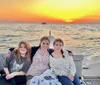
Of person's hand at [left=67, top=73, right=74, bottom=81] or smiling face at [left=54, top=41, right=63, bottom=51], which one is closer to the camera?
person's hand at [left=67, top=73, right=74, bottom=81]

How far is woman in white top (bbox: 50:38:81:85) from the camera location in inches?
109

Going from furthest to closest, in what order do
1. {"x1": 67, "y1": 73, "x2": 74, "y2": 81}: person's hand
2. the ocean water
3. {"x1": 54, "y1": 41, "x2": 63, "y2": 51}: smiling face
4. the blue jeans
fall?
the ocean water
{"x1": 54, "y1": 41, "x2": 63, "y2": 51}: smiling face
{"x1": 67, "y1": 73, "x2": 74, "y2": 81}: person's hand
the blue jeans

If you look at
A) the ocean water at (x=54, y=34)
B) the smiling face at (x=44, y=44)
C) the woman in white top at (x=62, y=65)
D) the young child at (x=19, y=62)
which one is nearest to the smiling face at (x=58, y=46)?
the woman in white top at (x=62, y=65)

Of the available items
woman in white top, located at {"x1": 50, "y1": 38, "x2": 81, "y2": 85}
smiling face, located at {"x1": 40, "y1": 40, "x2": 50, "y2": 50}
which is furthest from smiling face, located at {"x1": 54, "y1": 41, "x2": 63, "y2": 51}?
smiling face, located at {"x1": 40, "y1": 40, "x2": 50, "y2": 50}

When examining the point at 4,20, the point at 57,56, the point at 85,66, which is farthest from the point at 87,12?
the point at 57,56

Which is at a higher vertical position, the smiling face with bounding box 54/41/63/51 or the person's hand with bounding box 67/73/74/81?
the smiling face with bounding box 54/41/63/51

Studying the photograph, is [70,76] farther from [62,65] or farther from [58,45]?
[58,45]

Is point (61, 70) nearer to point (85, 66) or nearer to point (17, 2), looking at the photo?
point (85, 66)

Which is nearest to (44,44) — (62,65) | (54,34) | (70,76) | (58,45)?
(58,45)

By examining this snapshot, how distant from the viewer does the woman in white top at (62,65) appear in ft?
9.06

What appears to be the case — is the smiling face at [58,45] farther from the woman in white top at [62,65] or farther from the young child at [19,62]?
the young child at [19,62]

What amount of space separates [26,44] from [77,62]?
879mm

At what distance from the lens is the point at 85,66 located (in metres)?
4.14

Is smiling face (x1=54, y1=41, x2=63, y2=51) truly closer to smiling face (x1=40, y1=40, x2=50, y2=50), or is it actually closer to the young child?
smiling face (x1=40, y1=40, x2=50, y2=50)
